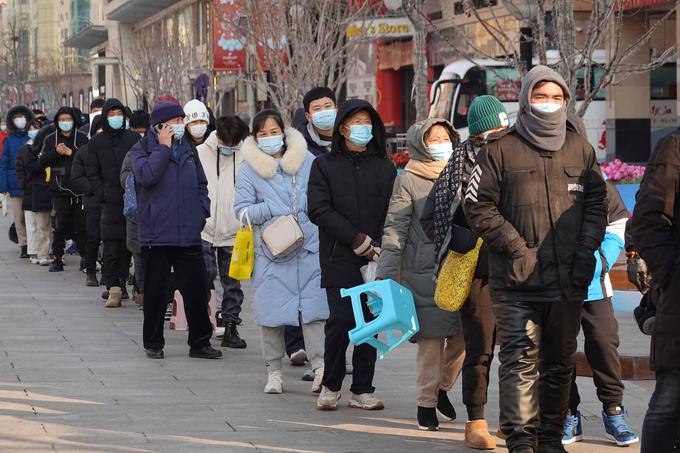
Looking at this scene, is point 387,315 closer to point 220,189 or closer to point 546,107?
point 546,107

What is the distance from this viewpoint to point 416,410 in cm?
887

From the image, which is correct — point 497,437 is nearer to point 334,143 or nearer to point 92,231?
point 334,143

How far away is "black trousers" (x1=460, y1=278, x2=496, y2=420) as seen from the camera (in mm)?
7785

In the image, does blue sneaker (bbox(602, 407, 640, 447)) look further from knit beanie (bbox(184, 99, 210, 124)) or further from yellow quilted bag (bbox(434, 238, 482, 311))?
knit beanie (bbox(184, 99, 210, 124))

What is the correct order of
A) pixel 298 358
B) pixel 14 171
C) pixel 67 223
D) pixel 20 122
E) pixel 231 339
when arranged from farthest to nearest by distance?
pixel 20 122 → pixel 14 171 → pixel 67 223 → pixel 231 339 → pixel 298 358

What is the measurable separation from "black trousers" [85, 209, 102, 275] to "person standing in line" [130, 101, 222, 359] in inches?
192

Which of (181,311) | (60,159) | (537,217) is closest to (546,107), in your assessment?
(537,217)

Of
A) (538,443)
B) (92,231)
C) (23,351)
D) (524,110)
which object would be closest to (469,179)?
(524,110)

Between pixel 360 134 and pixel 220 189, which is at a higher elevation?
pixel 360 134

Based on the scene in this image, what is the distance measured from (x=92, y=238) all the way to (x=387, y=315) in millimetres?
9251

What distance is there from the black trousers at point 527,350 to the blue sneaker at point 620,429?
882mm

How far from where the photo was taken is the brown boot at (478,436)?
7.62 m

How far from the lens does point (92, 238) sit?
16.7 m

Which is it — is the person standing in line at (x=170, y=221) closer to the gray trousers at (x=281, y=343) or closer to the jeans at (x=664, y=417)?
the gray trousers at (x=281, y=343)
